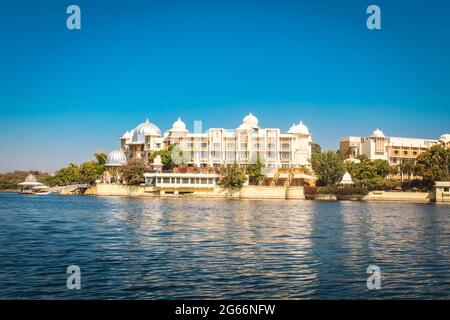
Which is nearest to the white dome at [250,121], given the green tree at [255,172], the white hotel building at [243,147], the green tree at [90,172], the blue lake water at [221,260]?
the white hotel building at [243,147]

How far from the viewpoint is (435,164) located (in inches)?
3278

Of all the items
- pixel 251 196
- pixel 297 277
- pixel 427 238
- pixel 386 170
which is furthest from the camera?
pixel 386 170

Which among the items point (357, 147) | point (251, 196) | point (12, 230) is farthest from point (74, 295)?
point (357, 147)

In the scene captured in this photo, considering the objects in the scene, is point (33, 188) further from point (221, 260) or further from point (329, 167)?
point (221, 260)

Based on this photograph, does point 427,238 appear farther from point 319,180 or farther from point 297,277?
point 319,180

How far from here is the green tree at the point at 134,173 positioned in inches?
3728

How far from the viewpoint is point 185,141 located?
104875 millimetres

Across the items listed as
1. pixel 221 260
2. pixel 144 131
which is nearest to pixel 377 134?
pixel 144 131

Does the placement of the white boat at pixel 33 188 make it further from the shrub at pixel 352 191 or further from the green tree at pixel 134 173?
the shrub at pixel 352 191

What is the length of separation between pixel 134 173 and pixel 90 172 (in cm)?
1751

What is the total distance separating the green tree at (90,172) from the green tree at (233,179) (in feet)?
97.1

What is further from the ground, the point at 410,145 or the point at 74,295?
the point at 410,145

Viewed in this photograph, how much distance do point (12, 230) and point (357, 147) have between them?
320 feet
